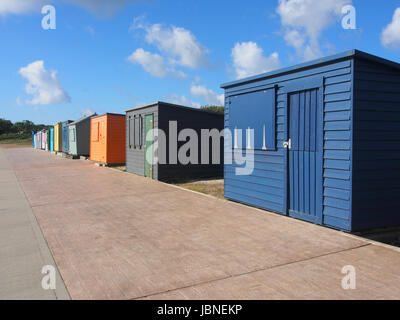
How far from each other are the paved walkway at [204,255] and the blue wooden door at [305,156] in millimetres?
337

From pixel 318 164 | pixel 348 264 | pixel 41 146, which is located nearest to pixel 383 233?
pixel 318 164

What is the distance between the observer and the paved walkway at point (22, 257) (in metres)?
3.72

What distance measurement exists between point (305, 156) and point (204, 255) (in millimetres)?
2862

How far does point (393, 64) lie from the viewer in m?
5.86

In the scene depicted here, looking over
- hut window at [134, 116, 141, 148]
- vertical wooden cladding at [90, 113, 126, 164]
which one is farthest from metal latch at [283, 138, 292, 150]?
vertical wooden cladding at [90, 113, 126, 164]

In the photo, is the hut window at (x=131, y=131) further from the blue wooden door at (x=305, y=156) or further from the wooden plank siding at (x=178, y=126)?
the blue wooden door at (x=305, y=156)

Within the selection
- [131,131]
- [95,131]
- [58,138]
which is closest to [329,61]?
[131,131]

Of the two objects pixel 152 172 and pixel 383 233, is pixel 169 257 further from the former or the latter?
pixel 152 172

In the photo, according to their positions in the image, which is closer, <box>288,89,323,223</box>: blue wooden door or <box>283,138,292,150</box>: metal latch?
<box>288,89,323,223</box>: blue wooden door

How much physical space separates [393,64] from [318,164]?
198 cm

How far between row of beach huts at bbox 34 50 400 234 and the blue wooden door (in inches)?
0.7

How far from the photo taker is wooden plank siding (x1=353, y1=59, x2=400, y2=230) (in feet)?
18.6

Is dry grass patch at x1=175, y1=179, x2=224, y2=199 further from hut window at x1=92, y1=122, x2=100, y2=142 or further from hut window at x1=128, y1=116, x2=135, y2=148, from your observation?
hut window at x1=92, y1=122, x2=100, y2=142

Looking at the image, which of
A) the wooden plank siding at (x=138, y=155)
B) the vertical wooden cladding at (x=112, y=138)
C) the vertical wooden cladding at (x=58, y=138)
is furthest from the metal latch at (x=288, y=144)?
the vertical wooden cladding at (x=58, y=138)
